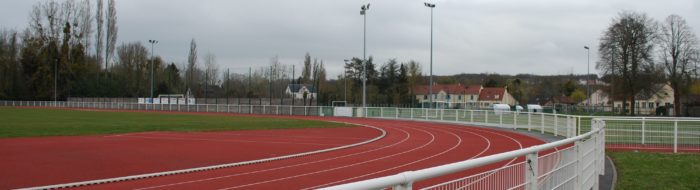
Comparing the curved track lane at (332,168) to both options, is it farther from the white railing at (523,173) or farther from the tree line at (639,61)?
the tree line at (639,61)

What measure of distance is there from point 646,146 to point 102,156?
15.5m

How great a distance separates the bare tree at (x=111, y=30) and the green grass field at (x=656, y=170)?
8752cm

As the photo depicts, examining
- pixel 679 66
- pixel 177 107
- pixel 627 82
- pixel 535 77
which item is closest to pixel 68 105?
pixel 177 107

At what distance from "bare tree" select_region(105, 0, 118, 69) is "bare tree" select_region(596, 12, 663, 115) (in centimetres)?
6929

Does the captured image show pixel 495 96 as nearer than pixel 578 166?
No

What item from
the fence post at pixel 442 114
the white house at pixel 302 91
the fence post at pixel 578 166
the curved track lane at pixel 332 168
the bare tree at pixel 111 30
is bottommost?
the curved track lane at pixel 332 168

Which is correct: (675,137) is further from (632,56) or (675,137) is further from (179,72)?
(179,72)

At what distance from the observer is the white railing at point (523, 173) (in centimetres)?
276

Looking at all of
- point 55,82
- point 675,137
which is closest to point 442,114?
point 675,137

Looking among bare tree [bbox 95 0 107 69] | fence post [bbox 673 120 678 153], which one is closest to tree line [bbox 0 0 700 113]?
bare tree [bbox 95 0 107 69]

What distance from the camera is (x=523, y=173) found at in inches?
189

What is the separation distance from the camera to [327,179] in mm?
10852

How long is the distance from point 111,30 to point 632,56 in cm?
7223

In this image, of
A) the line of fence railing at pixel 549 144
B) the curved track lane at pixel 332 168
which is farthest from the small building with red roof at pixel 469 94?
the curved track lane at pixel 332 168
